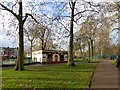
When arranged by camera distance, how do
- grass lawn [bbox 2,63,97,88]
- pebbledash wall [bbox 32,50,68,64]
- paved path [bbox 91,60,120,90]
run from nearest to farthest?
grass lawn [bbox 2,63,97,88] < paved path [bbox 91,60,120,90] < pebbledash wall [bbox 32,50,68,64]

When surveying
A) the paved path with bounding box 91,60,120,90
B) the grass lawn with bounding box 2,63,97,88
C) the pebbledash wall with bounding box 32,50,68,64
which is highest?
the pebbledash wall with bounding box 32,50,68,64

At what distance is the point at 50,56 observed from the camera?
6203 centimetres

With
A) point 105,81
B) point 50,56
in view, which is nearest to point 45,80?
point 105,81

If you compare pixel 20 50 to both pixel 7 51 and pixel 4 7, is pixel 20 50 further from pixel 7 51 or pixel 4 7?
pixel 7 51

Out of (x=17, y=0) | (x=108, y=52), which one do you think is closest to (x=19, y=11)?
(x=17, y=0)

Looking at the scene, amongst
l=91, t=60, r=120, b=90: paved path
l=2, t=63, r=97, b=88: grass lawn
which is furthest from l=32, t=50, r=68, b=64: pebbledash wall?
l=2, t=63, r=97, b=88: grass lawn

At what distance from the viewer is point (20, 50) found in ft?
101

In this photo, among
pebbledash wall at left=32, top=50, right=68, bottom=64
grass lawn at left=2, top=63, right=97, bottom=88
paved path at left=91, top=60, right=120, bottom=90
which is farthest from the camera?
pebbledash wall at left=32, top=50, right=68, bottom=64

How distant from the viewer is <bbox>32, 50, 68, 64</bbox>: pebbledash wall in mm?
60844

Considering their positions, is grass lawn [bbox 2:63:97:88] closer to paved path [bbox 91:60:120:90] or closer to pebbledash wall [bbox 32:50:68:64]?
paved path [bbox 91:60:120:90]

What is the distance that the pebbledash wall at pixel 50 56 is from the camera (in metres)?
60.8

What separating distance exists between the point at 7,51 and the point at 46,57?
9400 mm

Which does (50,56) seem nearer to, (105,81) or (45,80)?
(105,81)

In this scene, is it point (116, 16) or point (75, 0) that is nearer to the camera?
point (75, 0)
